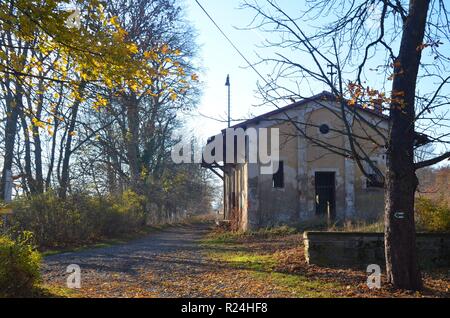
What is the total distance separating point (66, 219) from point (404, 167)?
12148 millimetres

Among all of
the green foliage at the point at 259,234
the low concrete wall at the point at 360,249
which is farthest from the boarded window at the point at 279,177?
the low concrete wall at the point at 360,249

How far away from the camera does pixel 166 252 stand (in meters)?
14.7

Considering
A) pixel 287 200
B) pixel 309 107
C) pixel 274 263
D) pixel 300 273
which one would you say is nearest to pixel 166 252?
pixel 274 263

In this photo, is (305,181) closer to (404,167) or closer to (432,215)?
(432,215)

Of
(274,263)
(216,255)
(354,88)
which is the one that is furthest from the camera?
(216,255)

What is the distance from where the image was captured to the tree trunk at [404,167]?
7.71m

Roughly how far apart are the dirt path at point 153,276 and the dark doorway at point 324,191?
10.6 m

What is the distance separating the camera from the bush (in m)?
5.99

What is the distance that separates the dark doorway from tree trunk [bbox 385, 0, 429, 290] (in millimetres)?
15031

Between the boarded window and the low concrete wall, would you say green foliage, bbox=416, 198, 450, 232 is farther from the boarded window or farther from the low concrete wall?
the boarded window

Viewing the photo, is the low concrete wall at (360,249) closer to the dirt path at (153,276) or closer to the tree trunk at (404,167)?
the dirt path at (153,276)

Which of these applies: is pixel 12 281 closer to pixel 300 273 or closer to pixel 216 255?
pixel 300 273

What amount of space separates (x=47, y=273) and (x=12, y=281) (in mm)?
3865
